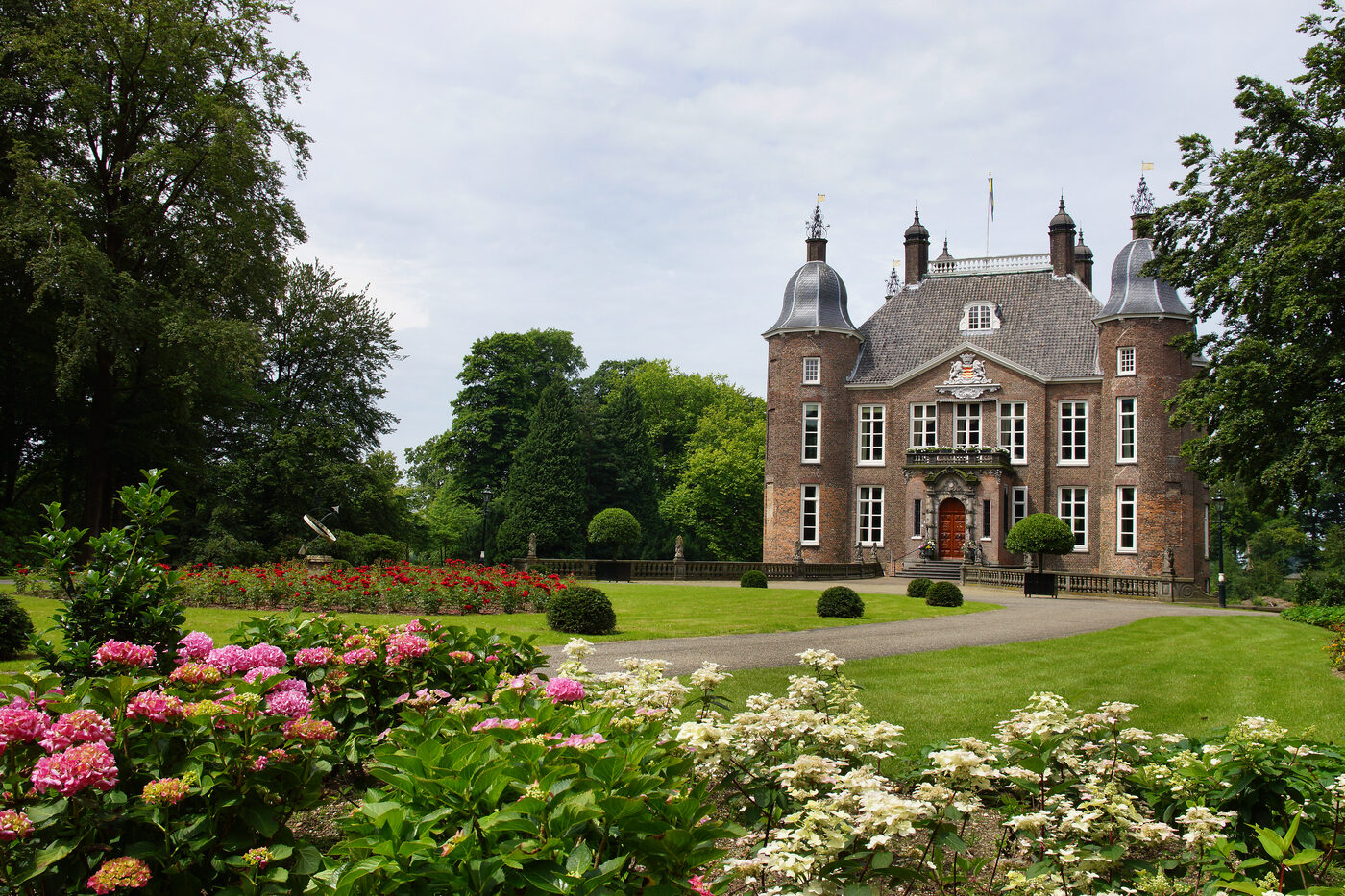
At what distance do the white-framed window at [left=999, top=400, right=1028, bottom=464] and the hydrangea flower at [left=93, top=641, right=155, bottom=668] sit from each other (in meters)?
36.4

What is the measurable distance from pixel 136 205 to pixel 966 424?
3127 centimetres

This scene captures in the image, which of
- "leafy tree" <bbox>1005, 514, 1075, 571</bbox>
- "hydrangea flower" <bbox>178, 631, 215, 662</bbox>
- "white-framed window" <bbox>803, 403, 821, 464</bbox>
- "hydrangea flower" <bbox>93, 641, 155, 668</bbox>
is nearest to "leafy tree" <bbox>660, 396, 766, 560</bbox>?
"white-framed window" <bbox>803, 403, 821, 464</bbox>

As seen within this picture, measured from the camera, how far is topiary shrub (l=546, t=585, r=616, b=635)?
14203mm

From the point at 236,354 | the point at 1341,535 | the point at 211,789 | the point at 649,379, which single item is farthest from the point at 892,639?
the point at 1341,535

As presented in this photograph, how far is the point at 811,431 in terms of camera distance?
1531 inches

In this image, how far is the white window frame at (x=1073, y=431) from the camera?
35406 millimetres

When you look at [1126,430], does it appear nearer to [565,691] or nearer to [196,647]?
[565,691]

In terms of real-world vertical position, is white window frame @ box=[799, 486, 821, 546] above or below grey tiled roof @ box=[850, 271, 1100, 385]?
below

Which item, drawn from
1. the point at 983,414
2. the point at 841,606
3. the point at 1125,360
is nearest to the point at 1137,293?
the point at 1125,360

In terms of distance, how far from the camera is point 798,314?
39188 mm

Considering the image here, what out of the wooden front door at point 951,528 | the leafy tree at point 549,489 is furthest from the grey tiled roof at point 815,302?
the leafy tree at point 549,489

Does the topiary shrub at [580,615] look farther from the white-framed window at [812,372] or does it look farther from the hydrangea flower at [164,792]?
the white-framed window at [812,372]

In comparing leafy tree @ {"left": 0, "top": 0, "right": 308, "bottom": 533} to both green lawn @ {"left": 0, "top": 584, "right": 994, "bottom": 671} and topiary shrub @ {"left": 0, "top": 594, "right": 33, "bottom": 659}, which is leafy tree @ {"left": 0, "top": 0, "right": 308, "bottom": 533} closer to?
green lawn @ {"left": 0, "top": 584, "right": 994, "bottom": 671}

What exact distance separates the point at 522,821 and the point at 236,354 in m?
23.6
